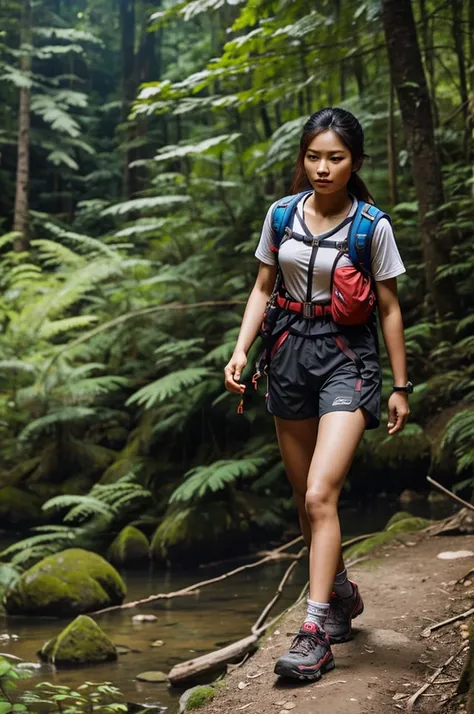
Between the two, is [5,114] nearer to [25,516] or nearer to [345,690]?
[25,516]

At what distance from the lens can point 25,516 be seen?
36.7 feet

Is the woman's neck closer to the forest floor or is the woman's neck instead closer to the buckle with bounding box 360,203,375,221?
the buckle with bounding box 360,203,375,221

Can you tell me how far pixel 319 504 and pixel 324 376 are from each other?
54cm

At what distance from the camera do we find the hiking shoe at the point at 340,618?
151 inches

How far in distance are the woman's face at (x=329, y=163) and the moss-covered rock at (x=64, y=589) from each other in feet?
17.1

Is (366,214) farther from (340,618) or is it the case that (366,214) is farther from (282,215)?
(340,618)

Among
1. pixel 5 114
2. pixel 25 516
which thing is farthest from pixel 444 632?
pixel 5 114

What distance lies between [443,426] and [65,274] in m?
7.72

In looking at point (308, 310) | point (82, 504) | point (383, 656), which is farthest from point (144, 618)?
point (308, 310)

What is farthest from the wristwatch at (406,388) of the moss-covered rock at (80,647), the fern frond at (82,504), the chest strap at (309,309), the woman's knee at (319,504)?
the fern frond at (82,504)

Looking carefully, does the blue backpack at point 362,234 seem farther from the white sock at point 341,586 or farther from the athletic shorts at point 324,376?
the white sock at point 341,586

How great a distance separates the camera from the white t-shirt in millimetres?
3438

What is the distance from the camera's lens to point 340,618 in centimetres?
386

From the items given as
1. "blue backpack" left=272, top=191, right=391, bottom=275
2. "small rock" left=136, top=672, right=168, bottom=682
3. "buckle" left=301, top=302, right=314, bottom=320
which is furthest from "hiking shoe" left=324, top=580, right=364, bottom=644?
"small rock" left=136, top=672, right=168, bottom=682
